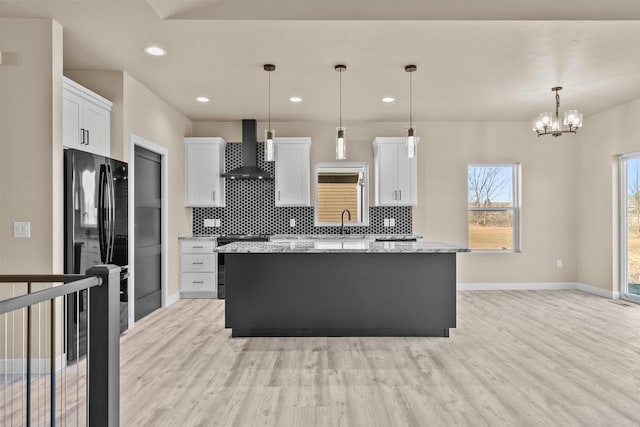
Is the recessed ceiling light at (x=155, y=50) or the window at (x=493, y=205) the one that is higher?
the recessed ceiling light at (x=155, y=50)

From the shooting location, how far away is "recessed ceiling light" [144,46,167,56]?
342cm

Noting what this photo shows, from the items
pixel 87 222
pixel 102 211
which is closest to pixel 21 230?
pixel 87 222

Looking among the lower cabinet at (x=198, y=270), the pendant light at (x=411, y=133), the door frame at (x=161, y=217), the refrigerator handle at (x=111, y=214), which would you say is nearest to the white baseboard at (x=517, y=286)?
the pendant light at (x=411, y=133)

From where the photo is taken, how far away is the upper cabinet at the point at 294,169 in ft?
19.3

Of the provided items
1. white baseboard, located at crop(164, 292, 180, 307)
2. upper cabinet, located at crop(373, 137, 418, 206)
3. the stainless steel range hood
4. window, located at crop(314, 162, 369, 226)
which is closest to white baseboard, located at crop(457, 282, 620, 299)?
upper cabinet, located at crop(373, 137, 418, 206)

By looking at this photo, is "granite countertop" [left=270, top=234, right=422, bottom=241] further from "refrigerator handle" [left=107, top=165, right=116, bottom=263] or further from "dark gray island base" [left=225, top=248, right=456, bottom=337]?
"refrigerator handle" [left=107, top=165, right=116, bottom=263]

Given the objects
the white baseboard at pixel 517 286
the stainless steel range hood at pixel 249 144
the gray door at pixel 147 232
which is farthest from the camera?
the white baseboard at pixel 517 286

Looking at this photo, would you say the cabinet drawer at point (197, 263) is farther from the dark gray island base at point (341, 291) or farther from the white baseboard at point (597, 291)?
the white baseboard at point (597, 291)

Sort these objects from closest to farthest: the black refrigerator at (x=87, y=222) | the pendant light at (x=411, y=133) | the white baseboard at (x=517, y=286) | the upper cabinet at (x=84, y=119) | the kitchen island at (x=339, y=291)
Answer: the black refrigerator at (x=87, y=222) < the upper cabinet at (x=84, y=119) < the pendant light at (x=411, y=133) < the kitchen island at (x=339, y=291) < the white baseboard at (x=517, y=286)

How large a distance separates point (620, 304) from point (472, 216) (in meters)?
2.18

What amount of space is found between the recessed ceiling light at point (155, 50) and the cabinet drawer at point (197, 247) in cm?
273

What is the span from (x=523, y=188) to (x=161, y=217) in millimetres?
5408

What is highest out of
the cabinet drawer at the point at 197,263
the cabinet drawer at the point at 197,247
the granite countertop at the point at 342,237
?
the granite countertop at the point at 342,237

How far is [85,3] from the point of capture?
2.74 m
